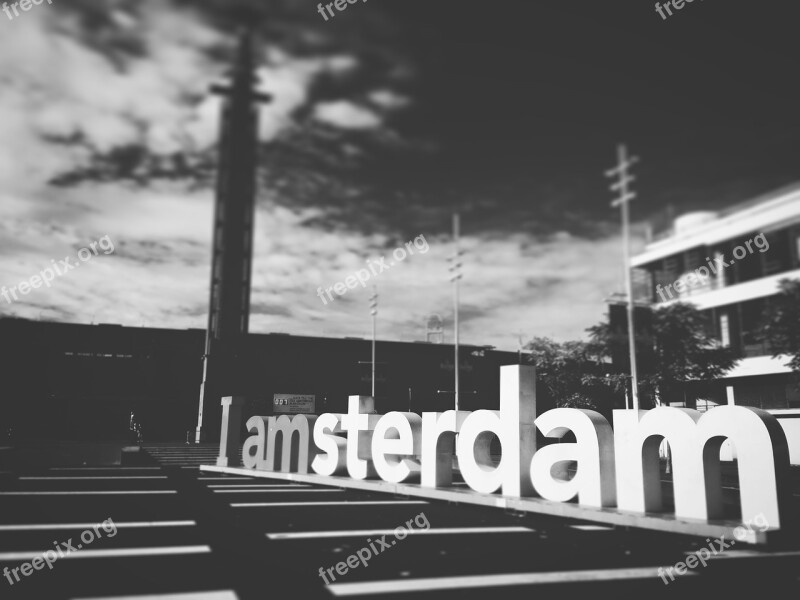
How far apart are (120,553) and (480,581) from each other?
4459 millimetres

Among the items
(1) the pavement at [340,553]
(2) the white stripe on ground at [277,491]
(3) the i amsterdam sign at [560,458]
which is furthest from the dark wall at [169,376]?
(1) the pavement at [340,553]

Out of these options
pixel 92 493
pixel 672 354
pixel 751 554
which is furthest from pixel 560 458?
pixel 672 354

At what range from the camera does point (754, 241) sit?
35719 mm

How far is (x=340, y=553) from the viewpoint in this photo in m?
8.01

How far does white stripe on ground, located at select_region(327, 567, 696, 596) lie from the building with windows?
29442 mm

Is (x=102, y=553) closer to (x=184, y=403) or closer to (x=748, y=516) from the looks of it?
(x=748, y=516)

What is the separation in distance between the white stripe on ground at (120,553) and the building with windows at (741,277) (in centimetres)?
3138

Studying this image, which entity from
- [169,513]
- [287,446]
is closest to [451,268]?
[287,446]

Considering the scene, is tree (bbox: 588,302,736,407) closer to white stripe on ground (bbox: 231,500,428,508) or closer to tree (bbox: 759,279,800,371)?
tree (bbox: 759,279,800,371)

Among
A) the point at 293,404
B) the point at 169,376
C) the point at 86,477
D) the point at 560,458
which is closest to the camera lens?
the point at 560,458

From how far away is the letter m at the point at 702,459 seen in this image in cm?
923

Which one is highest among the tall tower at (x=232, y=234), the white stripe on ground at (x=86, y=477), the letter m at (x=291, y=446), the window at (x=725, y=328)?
the tall tower at (x=232, y=234)

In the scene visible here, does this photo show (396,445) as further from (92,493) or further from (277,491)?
(92,493)

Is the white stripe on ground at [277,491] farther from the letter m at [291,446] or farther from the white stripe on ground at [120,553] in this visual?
the white stripe on ground at [120,553]
